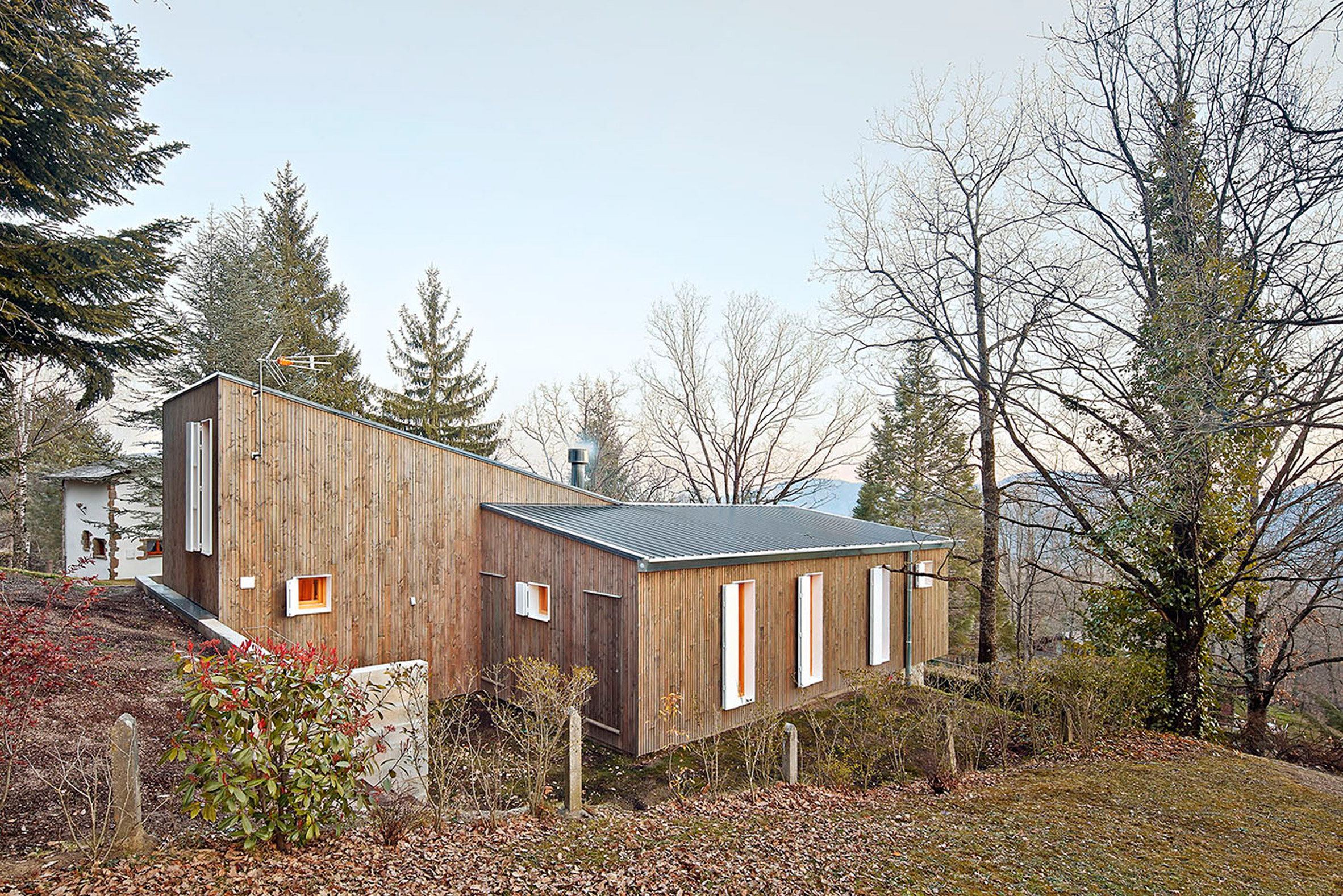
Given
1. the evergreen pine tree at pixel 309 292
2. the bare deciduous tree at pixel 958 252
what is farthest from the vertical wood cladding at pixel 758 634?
the evergreen pine tree at pixel 309 292

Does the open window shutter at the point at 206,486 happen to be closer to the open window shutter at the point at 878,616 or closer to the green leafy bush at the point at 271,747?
the green leafy bush at the point at 271,747

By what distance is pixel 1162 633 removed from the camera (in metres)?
9.44

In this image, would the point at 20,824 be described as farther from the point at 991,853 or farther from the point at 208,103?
the point at 208,103

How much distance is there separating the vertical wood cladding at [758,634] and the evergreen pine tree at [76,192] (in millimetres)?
9410

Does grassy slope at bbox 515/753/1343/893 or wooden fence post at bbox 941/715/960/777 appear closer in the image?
grassy slope at bbox 515/753/1343/893

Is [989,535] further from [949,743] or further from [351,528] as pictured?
[351,528]

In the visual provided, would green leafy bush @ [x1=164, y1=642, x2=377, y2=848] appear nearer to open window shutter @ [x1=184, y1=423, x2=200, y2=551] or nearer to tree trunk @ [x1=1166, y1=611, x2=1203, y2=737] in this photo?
open window shutter @ [x1=184, y1=423, x2=200, y2=551]

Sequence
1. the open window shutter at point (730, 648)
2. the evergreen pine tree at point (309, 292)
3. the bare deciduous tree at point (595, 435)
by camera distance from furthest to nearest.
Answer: the bare deciduous tree at point (595, 435) < the evergreen pine tree at point (309, 292) < the open window shutter at point (730, 648)

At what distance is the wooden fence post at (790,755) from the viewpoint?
6.24m

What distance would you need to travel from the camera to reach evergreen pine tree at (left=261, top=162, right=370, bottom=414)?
69.1ft

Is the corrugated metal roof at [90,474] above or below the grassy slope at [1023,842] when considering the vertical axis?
above

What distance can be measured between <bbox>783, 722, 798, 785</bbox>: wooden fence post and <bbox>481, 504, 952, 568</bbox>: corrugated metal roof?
245 cm

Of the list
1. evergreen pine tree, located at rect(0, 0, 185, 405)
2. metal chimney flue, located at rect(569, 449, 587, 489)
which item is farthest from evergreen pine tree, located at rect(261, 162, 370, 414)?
metal chimney flue, located at rect(569, 449, 587, 489)

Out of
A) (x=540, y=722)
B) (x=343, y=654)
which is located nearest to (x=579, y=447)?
(x=343, y=654)
